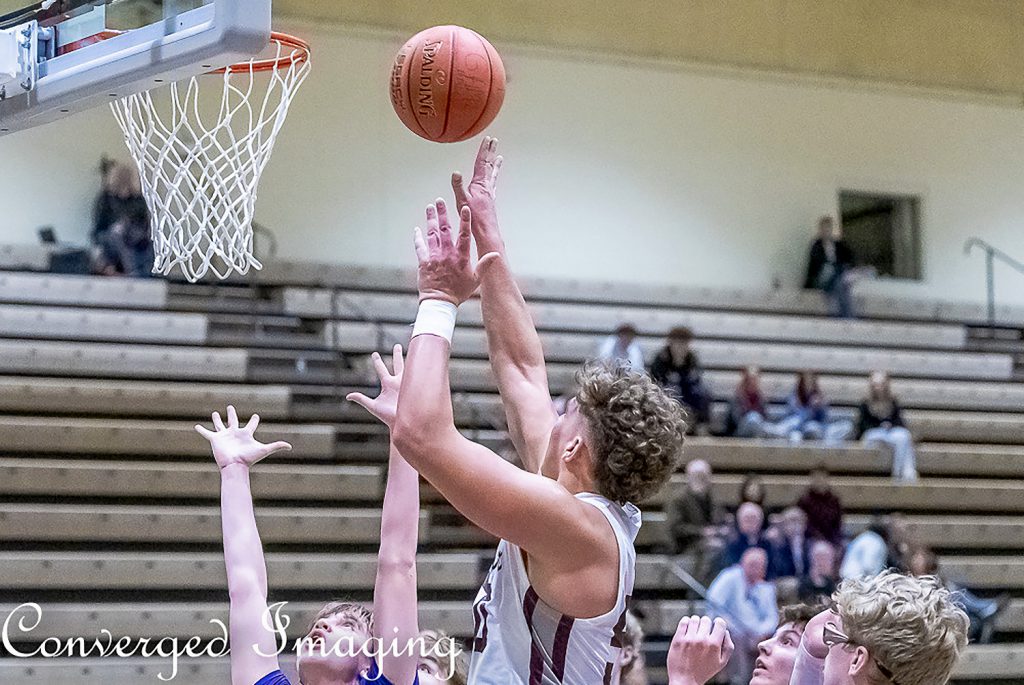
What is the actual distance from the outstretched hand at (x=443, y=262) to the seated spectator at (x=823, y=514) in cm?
763

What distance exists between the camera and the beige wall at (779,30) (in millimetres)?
12531

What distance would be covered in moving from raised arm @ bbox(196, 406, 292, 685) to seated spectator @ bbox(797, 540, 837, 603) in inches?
249

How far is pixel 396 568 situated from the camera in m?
2.99

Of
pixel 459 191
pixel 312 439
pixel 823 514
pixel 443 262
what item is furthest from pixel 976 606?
pixel 443 262

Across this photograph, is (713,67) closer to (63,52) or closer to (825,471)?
(825,471)

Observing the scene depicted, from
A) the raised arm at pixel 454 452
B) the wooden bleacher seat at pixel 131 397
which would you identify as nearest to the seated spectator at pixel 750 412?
the wooden bleacher seat at pixel 131 397

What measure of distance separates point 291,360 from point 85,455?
6.08 ft

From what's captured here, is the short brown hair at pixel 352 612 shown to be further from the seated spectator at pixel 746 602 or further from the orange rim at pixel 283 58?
the seated spectator at pixel 746 602

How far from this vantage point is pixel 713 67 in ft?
44.8

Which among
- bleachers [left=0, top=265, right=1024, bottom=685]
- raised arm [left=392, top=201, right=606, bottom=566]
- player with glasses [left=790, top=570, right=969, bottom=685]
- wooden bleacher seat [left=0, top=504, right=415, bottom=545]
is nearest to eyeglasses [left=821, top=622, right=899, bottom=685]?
player with glasses [left=790, top=570, right=969, bottom=685]

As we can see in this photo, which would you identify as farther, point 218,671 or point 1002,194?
point 1002,194

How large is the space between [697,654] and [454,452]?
750 millimetres

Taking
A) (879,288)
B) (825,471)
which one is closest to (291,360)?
(825,471)

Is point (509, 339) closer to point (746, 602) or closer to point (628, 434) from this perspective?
point (628, 434)
